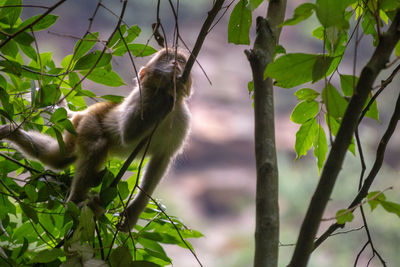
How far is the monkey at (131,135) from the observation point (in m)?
1.36

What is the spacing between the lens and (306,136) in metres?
Answer: 0.86

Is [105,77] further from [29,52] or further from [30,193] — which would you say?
[30,193]

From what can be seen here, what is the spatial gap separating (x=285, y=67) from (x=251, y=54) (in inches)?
3.7

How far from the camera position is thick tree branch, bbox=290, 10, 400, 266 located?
46 centimetres

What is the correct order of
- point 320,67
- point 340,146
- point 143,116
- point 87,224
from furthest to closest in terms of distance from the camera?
1. point 143,116
2. point 87,224
3. point 320,67
4. point 340,146

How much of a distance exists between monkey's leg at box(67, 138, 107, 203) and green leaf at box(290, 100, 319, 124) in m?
0.61

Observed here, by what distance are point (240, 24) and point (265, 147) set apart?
29 centimetres

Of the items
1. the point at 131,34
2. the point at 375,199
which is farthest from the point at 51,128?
the point at 375,199

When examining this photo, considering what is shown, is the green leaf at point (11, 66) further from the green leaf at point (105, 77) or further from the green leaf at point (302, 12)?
the green leaf at point (302, 12)

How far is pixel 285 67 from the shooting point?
591 millimetres

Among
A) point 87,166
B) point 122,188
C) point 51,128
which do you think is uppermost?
point 51,128

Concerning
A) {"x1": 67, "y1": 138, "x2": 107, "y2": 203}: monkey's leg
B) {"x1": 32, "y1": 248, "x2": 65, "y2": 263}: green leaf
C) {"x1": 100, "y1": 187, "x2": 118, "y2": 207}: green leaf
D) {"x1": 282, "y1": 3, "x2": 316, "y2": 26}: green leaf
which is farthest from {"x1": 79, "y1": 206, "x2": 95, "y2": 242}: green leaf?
{"x1": 67, "y1": 138, "x2": 107, "y2": 203}: monkey's leg

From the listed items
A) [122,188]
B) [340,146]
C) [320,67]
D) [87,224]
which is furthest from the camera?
[122,188]

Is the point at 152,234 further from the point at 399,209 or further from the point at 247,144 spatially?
the point at 247,144
